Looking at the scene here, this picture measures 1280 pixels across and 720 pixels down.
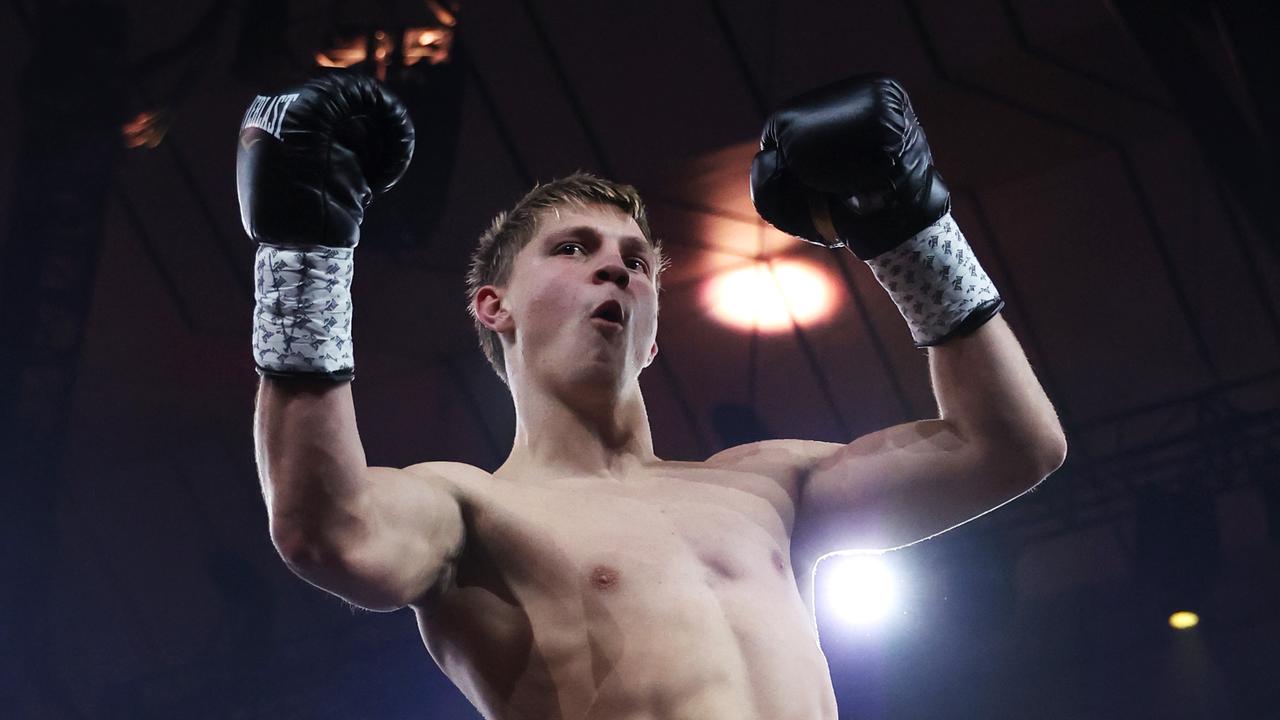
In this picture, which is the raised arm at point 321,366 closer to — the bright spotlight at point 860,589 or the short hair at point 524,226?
the short hair at point 524,226

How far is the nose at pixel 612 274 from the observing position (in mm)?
1971

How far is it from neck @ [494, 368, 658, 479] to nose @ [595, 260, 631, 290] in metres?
0.17

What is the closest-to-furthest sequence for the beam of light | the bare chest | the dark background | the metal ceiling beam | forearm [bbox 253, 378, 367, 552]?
forearm [bbox 253, 378, 367, 552] < the bare chest < the dark background < the metal ceiling beam < the beam of light

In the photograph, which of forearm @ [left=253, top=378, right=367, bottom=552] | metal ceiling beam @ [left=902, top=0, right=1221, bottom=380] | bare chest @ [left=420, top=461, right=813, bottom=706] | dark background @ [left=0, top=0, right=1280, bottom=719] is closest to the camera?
forearm @ [left=253, top=378, right=367, bottom=552]

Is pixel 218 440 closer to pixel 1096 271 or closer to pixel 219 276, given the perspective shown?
pixel 219 276

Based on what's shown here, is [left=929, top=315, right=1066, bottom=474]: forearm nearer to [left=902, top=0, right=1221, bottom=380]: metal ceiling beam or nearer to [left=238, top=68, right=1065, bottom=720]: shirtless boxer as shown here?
[left=238, top=68, right=1065, bottom=720]: shirtless boxer

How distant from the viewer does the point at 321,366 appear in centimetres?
148

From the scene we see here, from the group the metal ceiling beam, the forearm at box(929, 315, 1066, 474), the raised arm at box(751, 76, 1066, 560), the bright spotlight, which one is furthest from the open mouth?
the bright spotlight

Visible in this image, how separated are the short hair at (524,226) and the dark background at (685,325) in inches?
113

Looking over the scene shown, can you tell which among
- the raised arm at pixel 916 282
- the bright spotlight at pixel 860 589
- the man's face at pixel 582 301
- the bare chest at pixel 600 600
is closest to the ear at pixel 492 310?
the man's face at pixel 582 301

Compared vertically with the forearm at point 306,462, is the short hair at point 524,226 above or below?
above

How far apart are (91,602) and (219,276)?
249 cm

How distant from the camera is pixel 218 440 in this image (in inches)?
288

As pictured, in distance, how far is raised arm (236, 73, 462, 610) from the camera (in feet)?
4.73
